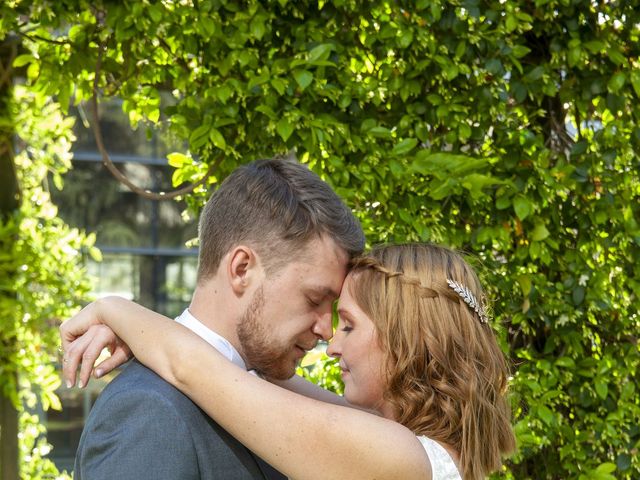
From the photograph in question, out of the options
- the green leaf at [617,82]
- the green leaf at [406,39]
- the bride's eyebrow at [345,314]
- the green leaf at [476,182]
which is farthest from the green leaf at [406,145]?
the bride's eyebrow at [345,314]

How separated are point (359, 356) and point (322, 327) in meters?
0.11

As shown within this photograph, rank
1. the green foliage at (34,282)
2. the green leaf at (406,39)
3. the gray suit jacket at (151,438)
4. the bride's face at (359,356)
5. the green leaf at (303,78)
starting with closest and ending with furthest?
the gray suit jacket at (151,438)
the bride's face at (359,356)
the green leaf at (303,78)
the green leaf at (406,39)
the green foliage at (34,282)

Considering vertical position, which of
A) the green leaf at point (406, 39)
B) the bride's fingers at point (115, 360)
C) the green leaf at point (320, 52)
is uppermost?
the green leaf at point (406, 39)

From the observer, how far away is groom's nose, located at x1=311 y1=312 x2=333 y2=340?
7.55 feet

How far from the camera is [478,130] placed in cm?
336

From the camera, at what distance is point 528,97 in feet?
11.6

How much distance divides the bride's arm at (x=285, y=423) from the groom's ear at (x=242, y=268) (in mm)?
197

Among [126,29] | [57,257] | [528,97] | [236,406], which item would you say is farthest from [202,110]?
[57,257]

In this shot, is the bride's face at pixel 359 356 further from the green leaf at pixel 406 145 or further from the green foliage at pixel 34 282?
the green foliage at pixel 34 282

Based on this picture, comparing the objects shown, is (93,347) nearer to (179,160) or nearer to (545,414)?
(179,160)

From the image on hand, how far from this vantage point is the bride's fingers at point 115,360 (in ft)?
6.86

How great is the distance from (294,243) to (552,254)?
148cm

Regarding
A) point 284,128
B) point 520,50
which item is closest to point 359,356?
point 284,128

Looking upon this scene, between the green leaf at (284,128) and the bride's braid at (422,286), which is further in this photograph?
the green leaf at (284,128)
